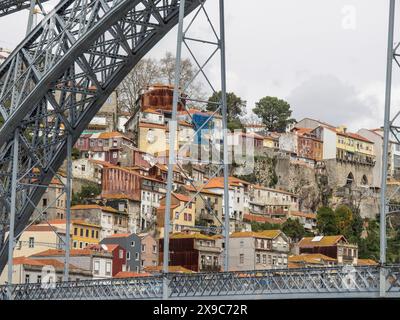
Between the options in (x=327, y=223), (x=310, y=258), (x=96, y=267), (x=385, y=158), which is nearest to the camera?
(x=385, y=158)

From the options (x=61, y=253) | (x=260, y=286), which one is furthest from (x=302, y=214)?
(x=260, y=286)

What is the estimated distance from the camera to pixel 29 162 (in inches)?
1635

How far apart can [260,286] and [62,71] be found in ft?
36.5

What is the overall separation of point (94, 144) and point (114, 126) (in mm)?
9076

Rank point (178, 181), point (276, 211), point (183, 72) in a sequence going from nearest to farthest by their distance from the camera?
point (178, 181) → point (276, 211) → point (183, 72)

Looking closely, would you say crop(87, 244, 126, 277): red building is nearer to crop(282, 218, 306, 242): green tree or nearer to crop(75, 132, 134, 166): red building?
crop(282, 218, 306, 242): green tree

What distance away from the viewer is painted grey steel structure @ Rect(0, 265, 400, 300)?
26719mm

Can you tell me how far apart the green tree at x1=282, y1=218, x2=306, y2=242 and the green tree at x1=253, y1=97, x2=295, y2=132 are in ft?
117

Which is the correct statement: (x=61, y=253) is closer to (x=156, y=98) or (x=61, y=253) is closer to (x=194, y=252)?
(x=194, y=252)

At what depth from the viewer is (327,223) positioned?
117 meters

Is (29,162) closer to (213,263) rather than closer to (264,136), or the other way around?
(213,263)

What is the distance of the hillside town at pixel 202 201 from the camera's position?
8875 centimetres
